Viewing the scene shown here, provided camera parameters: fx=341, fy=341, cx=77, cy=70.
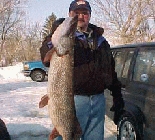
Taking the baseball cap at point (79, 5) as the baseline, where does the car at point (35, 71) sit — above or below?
below

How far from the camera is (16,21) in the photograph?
125 ft

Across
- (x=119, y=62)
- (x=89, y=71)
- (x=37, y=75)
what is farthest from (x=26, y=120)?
(x=37, y=75)

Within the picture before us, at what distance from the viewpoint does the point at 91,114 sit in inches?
121

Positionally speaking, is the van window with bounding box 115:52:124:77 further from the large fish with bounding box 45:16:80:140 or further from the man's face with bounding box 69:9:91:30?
the large fish with bounding box 45:16:80:140

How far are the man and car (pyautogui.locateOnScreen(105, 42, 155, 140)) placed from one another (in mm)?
1436

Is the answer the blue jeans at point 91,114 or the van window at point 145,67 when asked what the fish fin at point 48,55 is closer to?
the blue jeans at point 91,114

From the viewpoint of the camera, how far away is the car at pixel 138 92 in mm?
4523

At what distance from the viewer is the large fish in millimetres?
2291

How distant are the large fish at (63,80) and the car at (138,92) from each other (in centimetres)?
205

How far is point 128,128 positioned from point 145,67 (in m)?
0.93

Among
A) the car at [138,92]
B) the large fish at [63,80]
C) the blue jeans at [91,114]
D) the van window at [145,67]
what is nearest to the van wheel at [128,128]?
the car at [138,92]

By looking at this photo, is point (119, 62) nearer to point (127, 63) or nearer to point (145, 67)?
point (127, 63)

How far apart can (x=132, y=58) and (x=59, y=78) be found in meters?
3.03

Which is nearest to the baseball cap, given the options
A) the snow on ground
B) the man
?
the man
